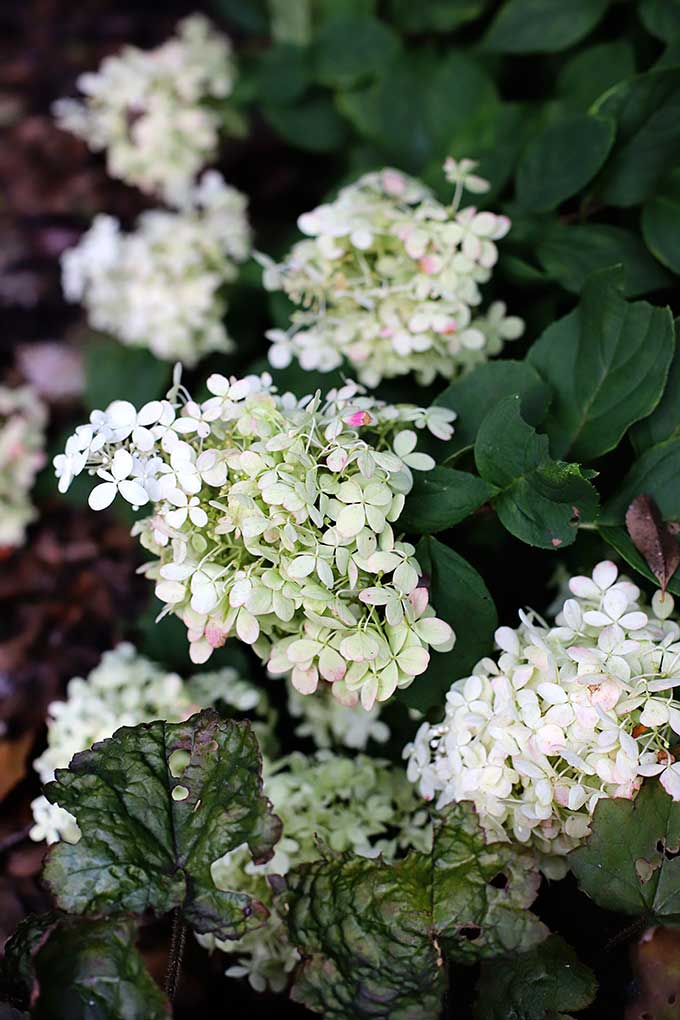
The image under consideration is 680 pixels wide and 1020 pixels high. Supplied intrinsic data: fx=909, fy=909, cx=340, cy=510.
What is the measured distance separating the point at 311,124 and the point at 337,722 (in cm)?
93

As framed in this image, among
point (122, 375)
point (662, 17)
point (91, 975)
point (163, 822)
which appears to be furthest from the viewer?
point (122, 375)

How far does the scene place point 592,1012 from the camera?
0.74 m

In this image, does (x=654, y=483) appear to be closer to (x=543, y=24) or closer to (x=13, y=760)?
(x=543, y=24)

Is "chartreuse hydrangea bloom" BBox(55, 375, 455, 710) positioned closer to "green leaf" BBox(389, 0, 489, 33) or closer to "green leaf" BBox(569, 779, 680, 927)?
"green leaf" BBox(569, 779, 680, 927)

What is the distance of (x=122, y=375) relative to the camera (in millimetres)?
1452

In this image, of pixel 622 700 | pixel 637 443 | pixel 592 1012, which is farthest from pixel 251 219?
pixel 592 1012

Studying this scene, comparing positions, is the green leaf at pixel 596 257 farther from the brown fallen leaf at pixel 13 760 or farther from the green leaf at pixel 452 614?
the brown fallen leaf at pixel 13 760

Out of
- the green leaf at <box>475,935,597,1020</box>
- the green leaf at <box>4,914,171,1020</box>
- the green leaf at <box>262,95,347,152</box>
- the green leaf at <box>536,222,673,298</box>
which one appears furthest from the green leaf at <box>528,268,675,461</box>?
the green leaf at <box>262,95,347,152</box>

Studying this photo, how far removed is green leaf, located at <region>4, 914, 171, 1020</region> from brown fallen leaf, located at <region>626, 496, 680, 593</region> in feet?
1.66

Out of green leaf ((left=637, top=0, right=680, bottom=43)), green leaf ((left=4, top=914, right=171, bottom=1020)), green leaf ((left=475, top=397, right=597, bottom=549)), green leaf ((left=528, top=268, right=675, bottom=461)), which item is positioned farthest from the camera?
green leaf ((left=637, top=0, right=680, bottom=43))

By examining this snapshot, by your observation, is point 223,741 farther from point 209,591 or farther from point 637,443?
point 637,443

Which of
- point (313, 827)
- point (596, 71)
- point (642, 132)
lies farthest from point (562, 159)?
point (313, 827)

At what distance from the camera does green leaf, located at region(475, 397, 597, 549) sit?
756 millimetres

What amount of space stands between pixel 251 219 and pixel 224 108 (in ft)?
0.61
